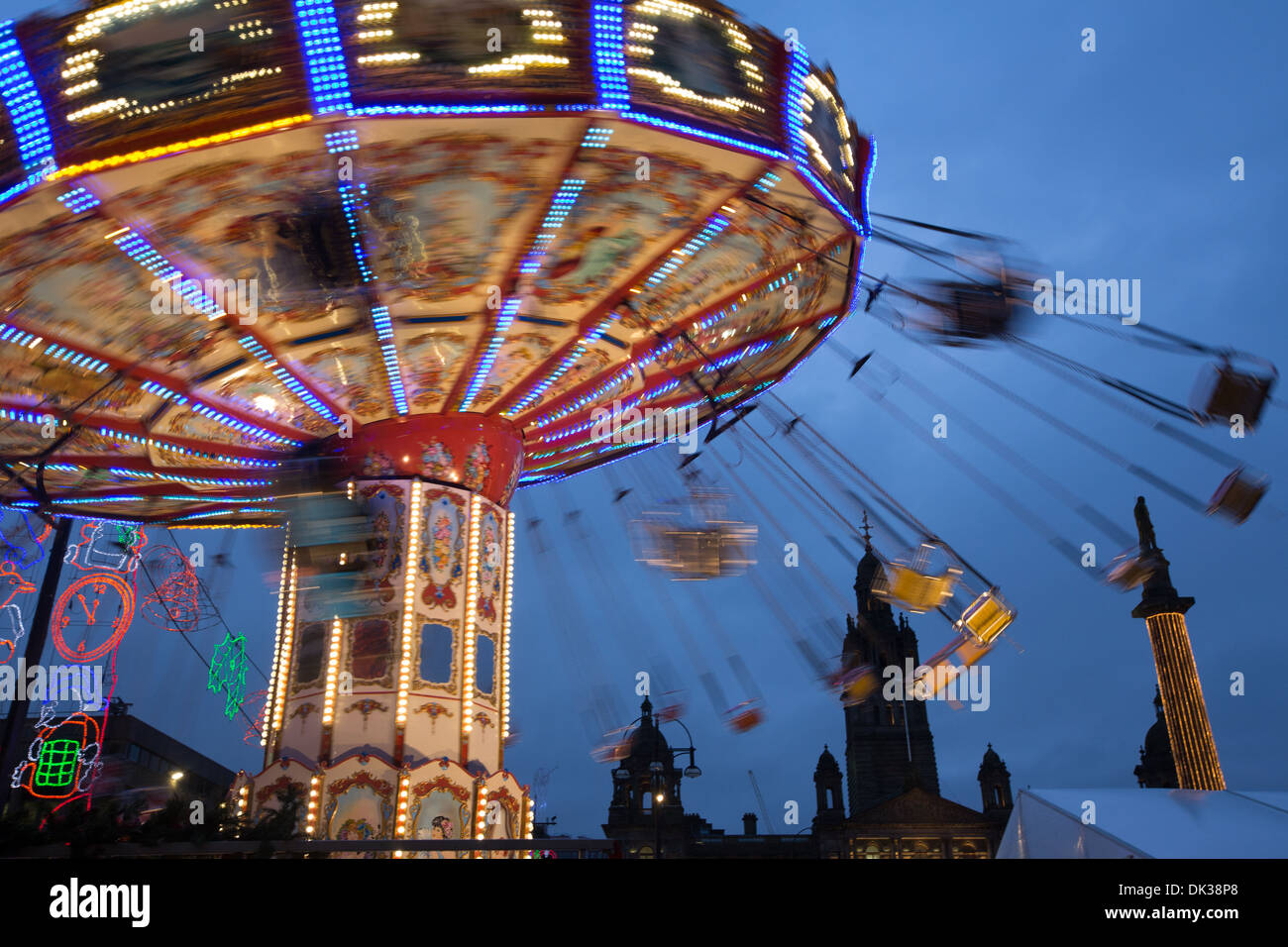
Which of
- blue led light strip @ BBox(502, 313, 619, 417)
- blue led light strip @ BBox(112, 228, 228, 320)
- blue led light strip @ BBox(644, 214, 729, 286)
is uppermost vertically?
blue led light strip @ BBox(644, 214, 729, 286)

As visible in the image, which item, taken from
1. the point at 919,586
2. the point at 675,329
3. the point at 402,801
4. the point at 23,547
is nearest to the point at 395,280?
the point at 675,329

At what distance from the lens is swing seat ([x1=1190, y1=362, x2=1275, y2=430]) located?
26.3 feet

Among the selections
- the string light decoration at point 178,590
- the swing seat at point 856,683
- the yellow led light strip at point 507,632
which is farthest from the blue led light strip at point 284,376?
the string light decoration at point 178,590

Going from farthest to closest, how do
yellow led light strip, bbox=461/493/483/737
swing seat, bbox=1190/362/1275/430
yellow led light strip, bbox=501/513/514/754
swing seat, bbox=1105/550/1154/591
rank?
yellow led light strip, bbox=501/513/514/754
yellow led light strip, bbox=461/493/483/737
swing seat, bbox=1105/550/1154/591
swing seat, bbox=1190/362/1275/430

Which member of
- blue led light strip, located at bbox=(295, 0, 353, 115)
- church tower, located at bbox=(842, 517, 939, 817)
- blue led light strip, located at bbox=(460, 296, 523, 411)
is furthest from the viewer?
church tower, located at bbox=(842, 517, 939, 817)

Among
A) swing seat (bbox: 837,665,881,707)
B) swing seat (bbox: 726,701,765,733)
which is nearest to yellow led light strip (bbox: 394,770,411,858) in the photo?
swing seat (bbox: 726,701,765,733)

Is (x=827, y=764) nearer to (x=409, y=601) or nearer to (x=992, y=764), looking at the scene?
Answer: (x=992, y=764)

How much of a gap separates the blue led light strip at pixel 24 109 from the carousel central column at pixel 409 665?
18.7 ft

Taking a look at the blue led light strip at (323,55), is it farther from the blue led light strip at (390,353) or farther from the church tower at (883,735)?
the church tower at (883,735)

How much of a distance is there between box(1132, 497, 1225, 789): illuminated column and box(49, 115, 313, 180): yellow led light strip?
873 inches

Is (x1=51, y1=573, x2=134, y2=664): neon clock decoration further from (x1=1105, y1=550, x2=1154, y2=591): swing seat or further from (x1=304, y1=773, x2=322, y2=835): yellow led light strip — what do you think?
(x1=1105, y1=550, x2=1154, y2=591): swing seat

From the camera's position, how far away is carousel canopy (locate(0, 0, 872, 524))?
22.8 feet

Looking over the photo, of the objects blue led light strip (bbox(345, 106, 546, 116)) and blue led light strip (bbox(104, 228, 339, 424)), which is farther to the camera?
blue led light strip (bbox(104, 228, 339, 424))

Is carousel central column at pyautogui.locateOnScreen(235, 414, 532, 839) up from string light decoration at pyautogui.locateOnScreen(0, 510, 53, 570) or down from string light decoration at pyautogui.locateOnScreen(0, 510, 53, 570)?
down
